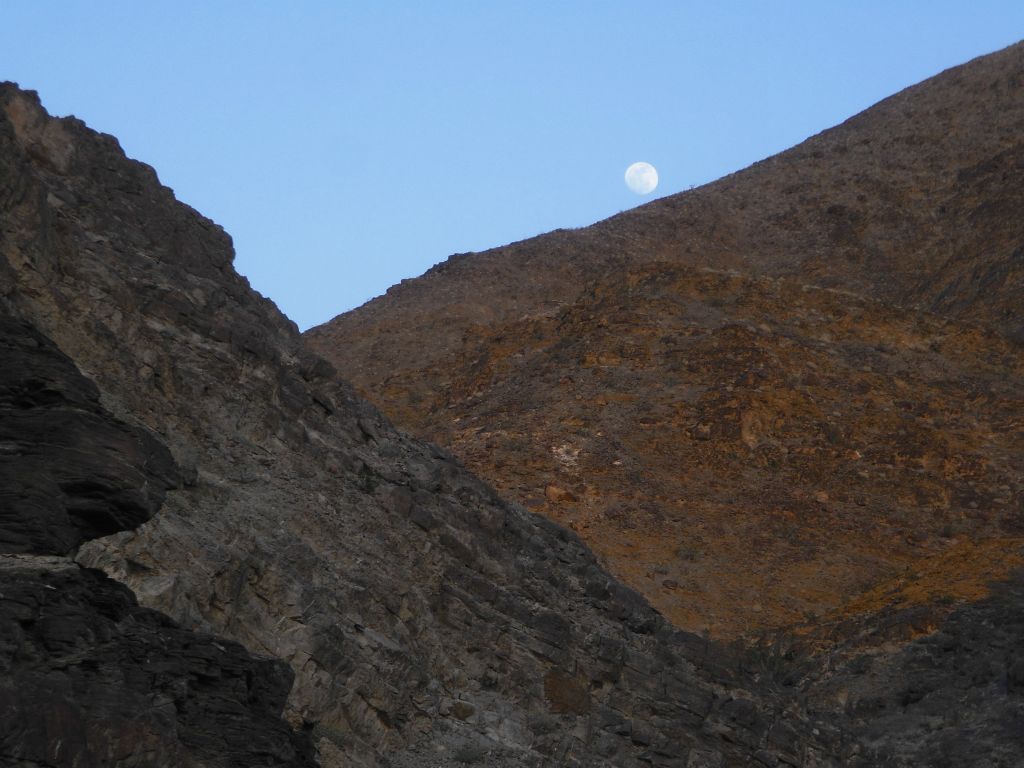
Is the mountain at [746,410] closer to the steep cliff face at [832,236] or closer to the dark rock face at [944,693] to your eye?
the steep cliff face at [832,236]

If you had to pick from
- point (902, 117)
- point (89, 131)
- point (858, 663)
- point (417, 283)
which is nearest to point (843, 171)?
point (902, 117)

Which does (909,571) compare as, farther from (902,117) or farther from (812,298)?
(902,117)

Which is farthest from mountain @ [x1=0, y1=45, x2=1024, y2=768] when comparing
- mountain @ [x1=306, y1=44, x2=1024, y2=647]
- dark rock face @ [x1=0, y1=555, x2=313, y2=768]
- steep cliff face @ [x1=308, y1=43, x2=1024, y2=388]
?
steep cliff face @ [x1=308, y1=43, x2=1024, y2=388]

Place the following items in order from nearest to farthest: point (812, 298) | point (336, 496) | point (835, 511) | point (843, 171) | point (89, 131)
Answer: point (336, 496) < point (89, 131) < point (835, 511) < point (812, 298) < point (843, 171)

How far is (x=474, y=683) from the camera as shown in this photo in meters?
14.8

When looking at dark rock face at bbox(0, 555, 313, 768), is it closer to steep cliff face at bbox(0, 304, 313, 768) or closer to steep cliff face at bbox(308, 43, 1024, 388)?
steep cliff face at bbox(0, 304, 313, 768)

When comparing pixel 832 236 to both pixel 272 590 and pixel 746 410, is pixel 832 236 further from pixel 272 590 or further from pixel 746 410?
pixel 272 590

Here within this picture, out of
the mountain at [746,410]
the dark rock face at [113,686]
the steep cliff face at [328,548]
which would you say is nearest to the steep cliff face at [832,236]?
the mountain at [746,410]

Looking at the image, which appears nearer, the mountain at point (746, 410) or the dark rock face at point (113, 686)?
the dark rock face at point (113, 686)

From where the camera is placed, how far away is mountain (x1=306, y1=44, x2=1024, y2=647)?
26406 millimetres

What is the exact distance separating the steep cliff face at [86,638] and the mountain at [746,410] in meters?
15.8

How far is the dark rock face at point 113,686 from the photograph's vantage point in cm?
708

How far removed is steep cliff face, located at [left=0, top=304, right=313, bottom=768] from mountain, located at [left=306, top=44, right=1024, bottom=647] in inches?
622

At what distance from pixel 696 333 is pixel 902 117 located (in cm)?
3193
